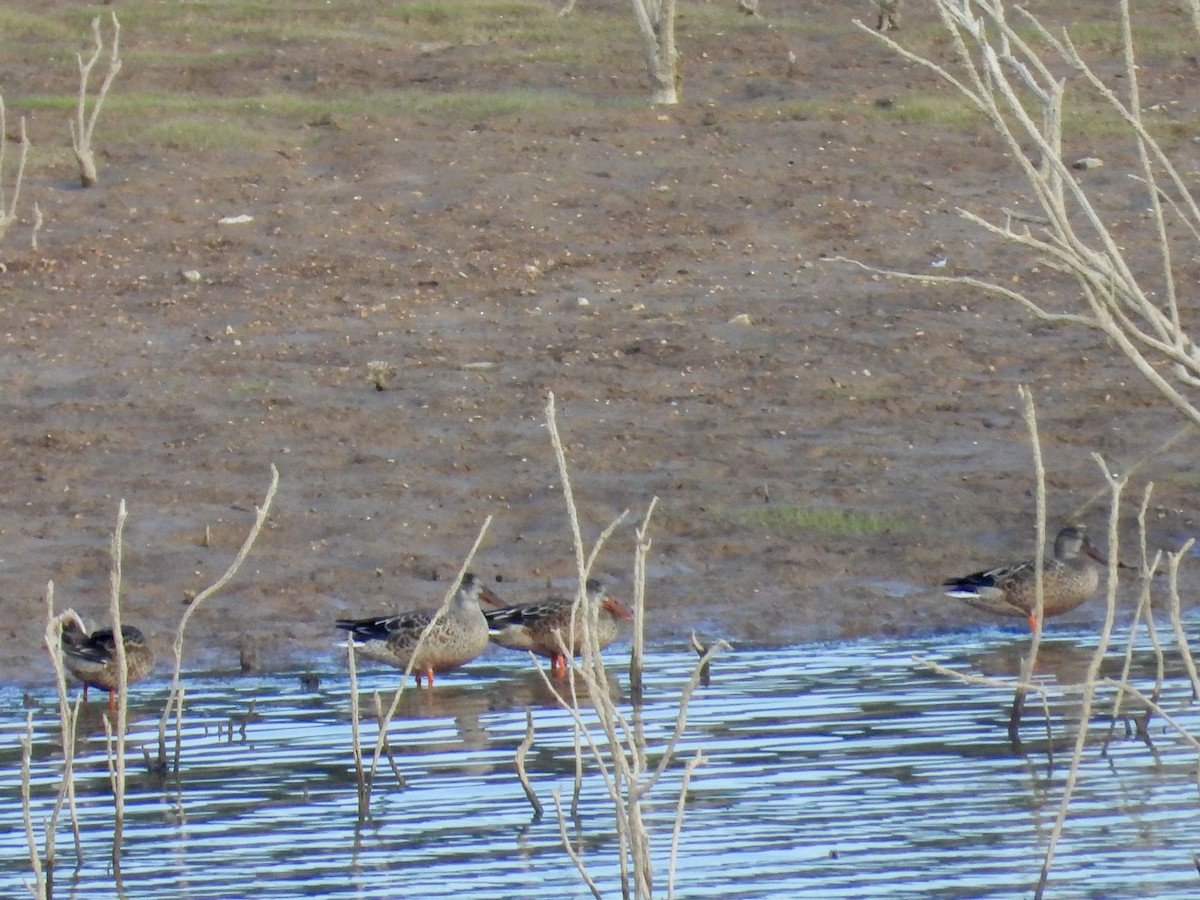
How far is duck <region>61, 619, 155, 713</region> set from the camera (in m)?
10.9

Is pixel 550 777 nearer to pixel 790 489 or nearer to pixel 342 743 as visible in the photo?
pixel 342 743

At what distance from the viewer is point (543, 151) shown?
22219 millimetres

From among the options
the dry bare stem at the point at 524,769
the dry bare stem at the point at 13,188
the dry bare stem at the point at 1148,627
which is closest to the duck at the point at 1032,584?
the dry bare stem at the point at 1148,627

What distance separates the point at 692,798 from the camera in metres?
8.76

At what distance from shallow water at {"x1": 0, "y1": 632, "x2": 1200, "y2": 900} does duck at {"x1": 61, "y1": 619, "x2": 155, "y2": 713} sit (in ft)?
0.58

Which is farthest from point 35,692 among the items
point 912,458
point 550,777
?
point 912,458

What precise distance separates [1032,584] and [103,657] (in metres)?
4.82

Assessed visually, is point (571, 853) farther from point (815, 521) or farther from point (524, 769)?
point (815, 521)

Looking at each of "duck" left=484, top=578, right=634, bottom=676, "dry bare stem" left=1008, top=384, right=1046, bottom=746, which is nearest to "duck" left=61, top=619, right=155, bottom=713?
"duck" left=484, top=578, right=634, bottom=676

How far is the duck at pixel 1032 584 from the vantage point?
39.9 feet

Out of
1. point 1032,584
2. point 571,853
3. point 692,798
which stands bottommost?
point 1032,584

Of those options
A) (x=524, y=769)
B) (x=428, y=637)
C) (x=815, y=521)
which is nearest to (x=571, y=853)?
(x=524, y=769)

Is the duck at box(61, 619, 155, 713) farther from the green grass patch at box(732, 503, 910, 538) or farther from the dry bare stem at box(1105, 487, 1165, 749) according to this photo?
the dry bare stem at box(1105, 487, 1165, 749)

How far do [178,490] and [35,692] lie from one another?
3.03 m
